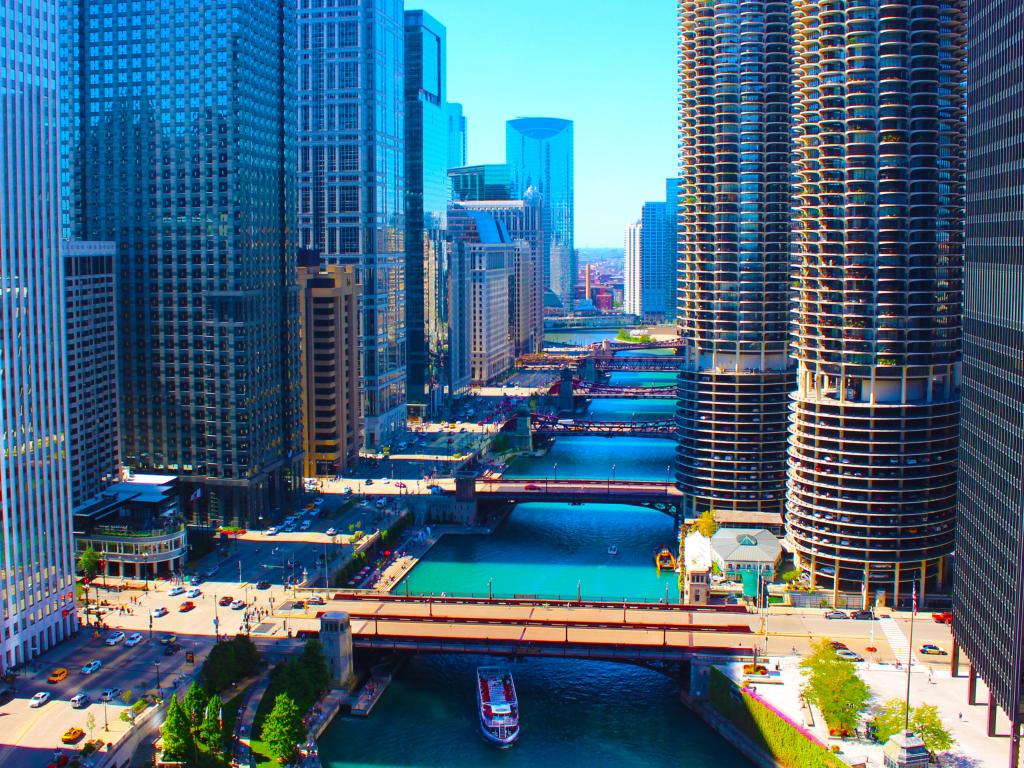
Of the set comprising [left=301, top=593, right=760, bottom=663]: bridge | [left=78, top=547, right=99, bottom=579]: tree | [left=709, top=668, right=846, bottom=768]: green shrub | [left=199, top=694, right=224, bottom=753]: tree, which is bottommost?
[left=709, top=668, right=846, bottom=768]: green shrub

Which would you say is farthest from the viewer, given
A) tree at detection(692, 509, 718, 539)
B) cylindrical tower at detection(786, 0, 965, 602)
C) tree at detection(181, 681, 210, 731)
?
tree at detection(692, 509, 718, 539)

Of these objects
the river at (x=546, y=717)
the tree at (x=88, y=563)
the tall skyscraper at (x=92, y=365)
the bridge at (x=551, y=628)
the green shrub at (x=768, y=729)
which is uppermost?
the tall skyscraper at (x=92, y=365)

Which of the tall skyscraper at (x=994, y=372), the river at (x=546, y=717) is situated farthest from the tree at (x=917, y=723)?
the river at (x=546, y=717)

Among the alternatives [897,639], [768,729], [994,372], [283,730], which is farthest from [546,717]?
[994,372]

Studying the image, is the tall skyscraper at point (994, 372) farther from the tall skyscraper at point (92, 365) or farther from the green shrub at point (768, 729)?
the tall skyscraper at point (92, 365)

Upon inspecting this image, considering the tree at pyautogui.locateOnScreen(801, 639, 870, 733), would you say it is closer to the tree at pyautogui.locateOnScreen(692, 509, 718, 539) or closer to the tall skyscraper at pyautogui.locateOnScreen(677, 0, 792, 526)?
the tree at pyautogui.locateOnScreen(692, 509, 718, 539)

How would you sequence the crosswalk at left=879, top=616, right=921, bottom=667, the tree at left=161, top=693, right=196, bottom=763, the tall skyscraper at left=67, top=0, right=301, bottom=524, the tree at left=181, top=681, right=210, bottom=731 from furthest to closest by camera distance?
the tall skyscraper at left=67, top=0, right=301, bottom=524, the crosswalk at left=879, top=616, right=921, bottom=667, the tree at left=181, top=681, right=210, bottom=731, the tree at left=161, top=693, right=196, bottom=763

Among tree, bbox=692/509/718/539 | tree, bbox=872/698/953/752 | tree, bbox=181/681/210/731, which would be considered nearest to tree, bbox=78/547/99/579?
tree, bbox=181/681/210/731
